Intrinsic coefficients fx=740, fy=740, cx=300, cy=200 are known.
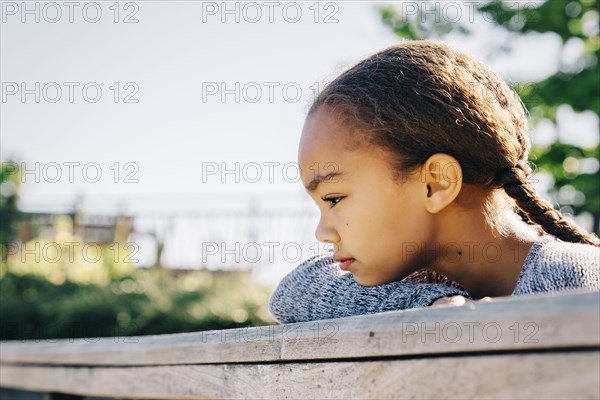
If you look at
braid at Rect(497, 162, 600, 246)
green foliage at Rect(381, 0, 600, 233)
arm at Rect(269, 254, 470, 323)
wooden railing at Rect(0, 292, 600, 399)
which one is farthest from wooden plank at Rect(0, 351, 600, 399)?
green foliage at Rect(381, 0, 600, 233)

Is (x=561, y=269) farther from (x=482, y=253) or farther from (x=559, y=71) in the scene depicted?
(x=559, y=71)

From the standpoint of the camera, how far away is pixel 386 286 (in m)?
1.57

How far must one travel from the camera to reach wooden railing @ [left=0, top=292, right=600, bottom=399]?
0.75m

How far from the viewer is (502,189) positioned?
5.62ft

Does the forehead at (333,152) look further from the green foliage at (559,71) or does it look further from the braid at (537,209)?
the green foliage at (559,71)

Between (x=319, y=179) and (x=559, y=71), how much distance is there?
31.1ft

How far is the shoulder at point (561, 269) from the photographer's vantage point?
127 centimetres

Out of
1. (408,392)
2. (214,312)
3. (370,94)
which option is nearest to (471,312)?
(408,392)

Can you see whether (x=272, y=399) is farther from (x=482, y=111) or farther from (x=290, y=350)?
(x=482, y=111)

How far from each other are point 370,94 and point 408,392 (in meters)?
0.87

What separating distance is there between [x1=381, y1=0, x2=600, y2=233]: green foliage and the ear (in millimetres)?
8594

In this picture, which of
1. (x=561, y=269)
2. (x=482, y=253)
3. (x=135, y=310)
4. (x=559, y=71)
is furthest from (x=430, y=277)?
(x=559, y=71)

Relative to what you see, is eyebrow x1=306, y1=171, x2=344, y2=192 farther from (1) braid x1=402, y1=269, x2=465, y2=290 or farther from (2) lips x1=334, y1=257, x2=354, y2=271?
(1) braid x1=402, y1=269, x2=465, y2=290

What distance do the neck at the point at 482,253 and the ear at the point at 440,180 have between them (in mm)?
69
